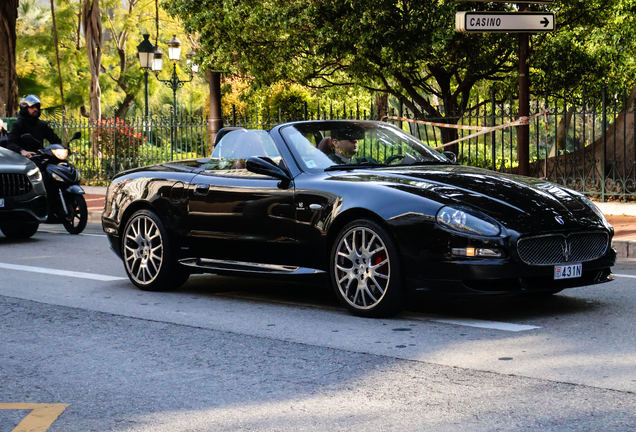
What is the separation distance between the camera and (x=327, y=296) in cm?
767

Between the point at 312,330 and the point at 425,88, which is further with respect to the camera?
the point at 425,88

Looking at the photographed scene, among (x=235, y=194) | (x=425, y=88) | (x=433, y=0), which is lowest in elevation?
(x=235, y=194)

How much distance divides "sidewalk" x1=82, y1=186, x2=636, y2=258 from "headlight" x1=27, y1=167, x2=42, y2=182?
4.38 metres

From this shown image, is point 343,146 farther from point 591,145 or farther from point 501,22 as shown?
point 591,145

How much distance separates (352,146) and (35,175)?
6532 millimetres

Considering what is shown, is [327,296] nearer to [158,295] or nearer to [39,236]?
[158,295]

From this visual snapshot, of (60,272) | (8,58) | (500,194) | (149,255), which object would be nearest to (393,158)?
(500,194)

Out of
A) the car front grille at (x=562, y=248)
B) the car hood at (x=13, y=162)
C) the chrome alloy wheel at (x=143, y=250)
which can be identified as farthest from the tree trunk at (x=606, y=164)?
the chrome alloy wheel at (x=143, y=250)

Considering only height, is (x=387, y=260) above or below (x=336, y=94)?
below

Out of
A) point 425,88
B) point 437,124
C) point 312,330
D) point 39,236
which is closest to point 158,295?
point 312,330

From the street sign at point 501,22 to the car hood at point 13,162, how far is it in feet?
20.2

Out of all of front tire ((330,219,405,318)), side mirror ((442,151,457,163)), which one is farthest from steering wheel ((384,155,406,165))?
front tire ((330,219,405,318))

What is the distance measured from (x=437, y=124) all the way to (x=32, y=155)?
6923mm

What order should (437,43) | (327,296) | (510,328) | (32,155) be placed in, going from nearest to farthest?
(510,328), (327,296), (32,155), (437,43)
